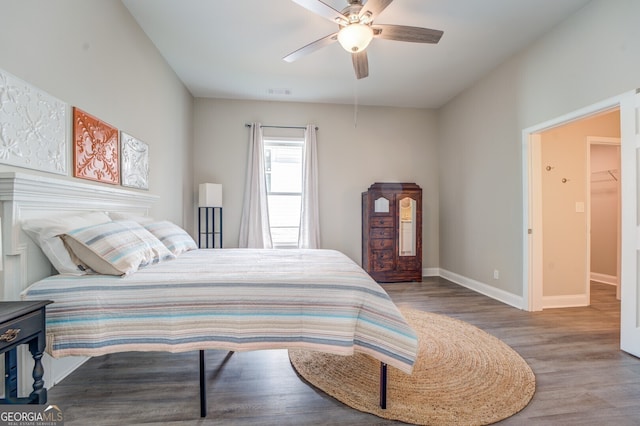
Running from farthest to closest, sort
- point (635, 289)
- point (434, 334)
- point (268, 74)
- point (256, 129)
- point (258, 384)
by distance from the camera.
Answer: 1. point (256, 129)
2. point (268, 74)
3. point (434, 334)
4. point (635, 289)
5. point (258, 384)

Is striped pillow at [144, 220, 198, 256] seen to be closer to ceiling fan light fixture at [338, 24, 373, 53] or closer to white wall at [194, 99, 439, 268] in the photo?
white wall at [194, 99, 439, 268]

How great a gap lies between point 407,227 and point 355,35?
2.98m

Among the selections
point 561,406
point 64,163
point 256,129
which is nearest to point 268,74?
point 256,129

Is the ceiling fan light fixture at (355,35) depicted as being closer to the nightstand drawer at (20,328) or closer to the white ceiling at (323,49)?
the white ceiling at (323,49)

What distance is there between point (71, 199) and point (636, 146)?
4.08 metres

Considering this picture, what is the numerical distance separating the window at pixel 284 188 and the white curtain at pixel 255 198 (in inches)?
7.1

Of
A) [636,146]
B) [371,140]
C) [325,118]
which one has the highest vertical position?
[325,118]

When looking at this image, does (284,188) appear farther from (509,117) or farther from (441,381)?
(441,381)

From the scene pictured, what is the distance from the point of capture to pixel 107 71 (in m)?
2.28

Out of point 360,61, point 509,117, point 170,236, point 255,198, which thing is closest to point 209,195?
point 255,198

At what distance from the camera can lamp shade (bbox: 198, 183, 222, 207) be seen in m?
4.06

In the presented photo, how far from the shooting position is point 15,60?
1.50 metres

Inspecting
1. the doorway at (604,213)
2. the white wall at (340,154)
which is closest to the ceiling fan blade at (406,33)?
the white wall at (340,154)

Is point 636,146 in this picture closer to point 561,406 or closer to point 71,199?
point 561,406
